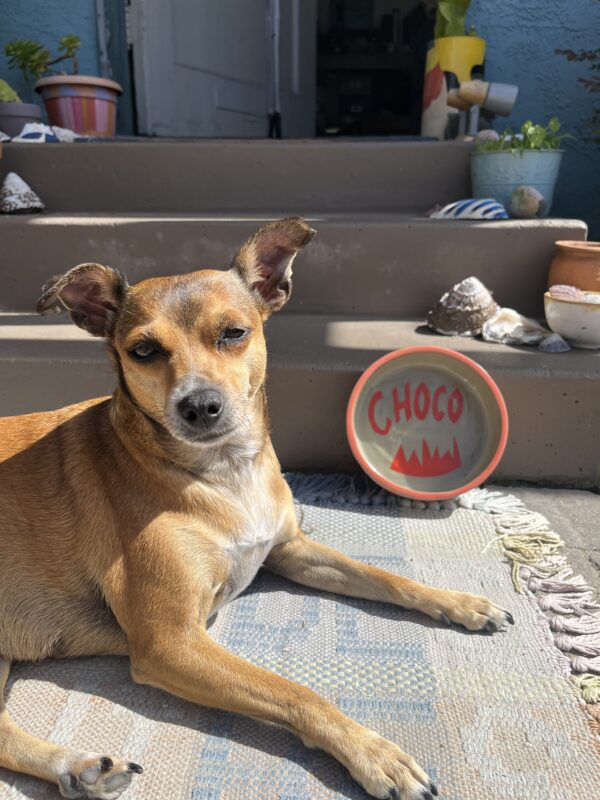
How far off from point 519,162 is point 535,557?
258cm

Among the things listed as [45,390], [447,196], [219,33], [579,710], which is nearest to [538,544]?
[579,710]

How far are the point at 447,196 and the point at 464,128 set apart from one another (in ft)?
2.46

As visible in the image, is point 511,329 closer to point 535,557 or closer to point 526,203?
point 526,203

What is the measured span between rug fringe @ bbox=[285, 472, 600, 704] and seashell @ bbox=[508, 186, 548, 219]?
185 cm

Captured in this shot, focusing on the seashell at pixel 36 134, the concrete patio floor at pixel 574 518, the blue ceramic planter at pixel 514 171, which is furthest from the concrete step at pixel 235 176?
the concrete patio floor at pixel 574 518

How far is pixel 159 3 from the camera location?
524cm

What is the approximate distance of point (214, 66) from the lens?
5945mm

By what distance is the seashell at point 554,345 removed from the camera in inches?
123

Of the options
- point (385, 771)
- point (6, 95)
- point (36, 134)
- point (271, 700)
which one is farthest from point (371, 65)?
point (385, 771)

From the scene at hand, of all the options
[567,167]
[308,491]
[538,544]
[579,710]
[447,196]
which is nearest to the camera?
[579,710]

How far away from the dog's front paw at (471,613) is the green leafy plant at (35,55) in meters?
5.20

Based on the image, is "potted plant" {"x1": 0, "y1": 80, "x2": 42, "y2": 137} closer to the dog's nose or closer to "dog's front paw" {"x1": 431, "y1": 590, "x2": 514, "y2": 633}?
the dog's nose

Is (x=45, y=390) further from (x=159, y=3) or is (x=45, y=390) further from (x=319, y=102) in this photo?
(x=319, y=102)

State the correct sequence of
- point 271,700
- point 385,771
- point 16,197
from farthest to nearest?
point 16,197, point 271,700, point 385,771
